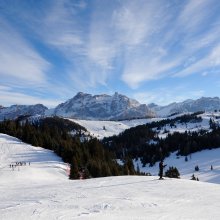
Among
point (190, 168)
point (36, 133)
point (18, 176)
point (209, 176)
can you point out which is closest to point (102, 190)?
point (18, 176)

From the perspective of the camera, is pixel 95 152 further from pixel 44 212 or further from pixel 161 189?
pixel 44 212

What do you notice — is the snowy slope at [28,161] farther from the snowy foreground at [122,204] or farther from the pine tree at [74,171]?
the snowy foreground at [122,204]

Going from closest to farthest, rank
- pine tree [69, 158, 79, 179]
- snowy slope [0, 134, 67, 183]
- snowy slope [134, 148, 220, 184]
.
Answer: snowy slope [0, 134, 67, 183]
pine tree [69, 158, 79, 179]
snowy slope [134, 148, 220, 184]

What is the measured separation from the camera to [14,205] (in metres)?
20.9

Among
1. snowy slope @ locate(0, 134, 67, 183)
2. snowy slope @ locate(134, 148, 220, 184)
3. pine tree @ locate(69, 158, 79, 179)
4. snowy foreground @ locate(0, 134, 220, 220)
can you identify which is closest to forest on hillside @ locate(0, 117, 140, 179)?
pine tree @ locate(69, 158, 79, 179)

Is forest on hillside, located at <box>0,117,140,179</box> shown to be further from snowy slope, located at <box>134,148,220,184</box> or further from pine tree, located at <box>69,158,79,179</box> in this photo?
snowy slope, located at <box>134,148,220,184</box>

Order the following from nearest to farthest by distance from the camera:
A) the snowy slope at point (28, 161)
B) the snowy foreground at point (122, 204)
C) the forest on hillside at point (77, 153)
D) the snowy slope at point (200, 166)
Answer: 1. the snowy foreground at point (122, 204)
2. the snowy slope at point (28, 161)
3. the forest on hillside at point (77, 153)
4. the snowy slope at point (200, 166)

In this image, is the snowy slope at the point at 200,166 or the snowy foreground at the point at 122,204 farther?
the snowy slope at the point at 200,166

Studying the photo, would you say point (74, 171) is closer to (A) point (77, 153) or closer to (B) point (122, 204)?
(A) point (77, 153)

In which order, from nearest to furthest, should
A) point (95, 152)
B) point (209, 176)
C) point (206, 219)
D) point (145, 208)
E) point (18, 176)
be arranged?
point (206, 219) < point (145, 208) < point (18, 176) < point (95, 152) < point (209, 176)

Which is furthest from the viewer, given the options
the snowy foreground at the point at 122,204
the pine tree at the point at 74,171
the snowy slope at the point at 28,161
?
the pine tree at the point at 74,171

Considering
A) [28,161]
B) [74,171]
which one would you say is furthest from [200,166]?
[74,171]

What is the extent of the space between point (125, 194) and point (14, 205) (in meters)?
7.76

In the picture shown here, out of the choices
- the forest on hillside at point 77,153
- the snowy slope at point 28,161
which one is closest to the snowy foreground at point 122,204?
the snowy slope at point 28,161
